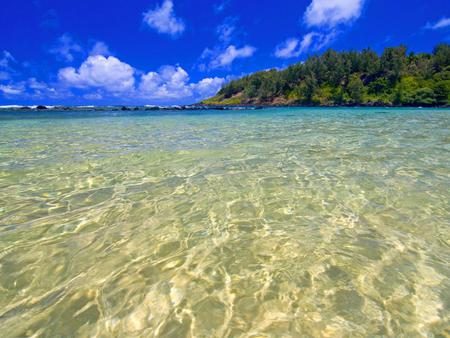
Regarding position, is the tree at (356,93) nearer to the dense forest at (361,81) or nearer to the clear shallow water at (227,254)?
the dense forest at (361,81)

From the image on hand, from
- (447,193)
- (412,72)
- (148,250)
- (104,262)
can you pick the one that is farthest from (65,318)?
(412,72)

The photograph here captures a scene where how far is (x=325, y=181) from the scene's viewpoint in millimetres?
6484

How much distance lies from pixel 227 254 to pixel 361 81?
14878cm

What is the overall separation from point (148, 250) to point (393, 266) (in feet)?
10.3

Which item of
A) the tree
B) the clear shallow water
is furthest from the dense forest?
the clear shallow water

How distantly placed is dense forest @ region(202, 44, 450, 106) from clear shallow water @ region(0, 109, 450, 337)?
11588cm

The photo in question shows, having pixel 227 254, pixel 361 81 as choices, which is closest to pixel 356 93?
pixel 361 81

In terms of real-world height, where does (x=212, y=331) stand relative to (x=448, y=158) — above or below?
above

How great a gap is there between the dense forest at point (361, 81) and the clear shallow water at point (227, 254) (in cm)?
11588

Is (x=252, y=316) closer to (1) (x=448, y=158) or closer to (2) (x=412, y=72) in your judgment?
(1) (x=448, y=158)

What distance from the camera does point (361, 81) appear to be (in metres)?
129

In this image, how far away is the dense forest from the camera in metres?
103

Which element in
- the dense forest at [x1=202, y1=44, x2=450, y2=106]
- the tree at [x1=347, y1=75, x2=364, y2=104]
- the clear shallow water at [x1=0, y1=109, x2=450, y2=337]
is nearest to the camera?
the clear shallow water at [x1=0, y1=109, x2=450, y2=337]

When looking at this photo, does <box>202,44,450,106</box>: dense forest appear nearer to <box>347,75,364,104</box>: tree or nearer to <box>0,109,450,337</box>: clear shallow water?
<box>347,75,364,104</box>: tree
